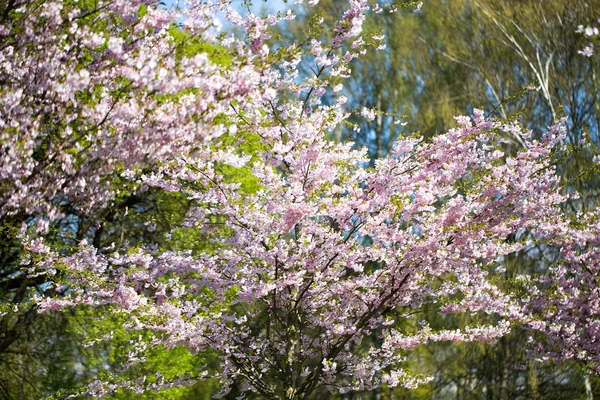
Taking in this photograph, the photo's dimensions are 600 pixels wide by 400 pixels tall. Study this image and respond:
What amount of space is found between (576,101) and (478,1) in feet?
9.94

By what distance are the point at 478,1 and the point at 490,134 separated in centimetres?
887

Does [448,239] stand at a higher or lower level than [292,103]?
lower

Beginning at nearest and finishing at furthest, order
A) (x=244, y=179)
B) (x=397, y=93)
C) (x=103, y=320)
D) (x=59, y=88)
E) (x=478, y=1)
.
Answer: (x=59, y=88), (x=103, y=320), (x=244, y=179), (x=478, y=1), (x=397, y=93)

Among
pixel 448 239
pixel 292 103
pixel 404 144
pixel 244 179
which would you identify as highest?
pixel 244 179

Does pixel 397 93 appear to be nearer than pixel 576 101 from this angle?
No

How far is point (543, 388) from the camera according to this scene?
12.0 metres

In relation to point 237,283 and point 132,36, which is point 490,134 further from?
→ point 132,36

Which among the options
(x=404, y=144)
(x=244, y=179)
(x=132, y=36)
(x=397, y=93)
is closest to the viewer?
Answer: (x=132, y=36)

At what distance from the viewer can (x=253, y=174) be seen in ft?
20.9

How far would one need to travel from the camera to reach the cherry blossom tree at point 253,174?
14.1ft

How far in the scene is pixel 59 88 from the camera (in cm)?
408

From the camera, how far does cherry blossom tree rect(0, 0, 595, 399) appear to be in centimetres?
430

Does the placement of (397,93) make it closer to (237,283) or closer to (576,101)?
(576,101)

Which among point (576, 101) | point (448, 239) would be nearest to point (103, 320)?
point (448, 239)
